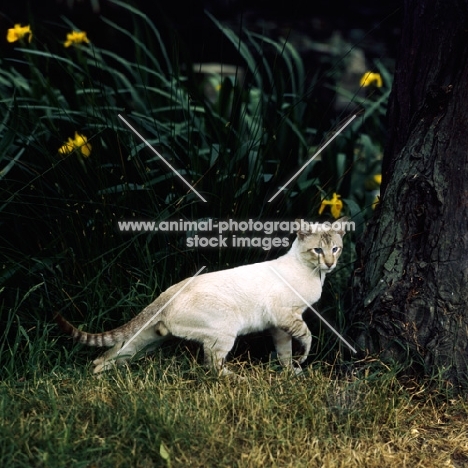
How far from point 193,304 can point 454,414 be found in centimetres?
131

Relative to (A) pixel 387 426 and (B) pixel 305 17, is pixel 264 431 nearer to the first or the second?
(A) pixel 387 426

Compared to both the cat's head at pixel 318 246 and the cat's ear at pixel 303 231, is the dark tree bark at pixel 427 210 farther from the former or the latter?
the cat's ear at pixel 303 231

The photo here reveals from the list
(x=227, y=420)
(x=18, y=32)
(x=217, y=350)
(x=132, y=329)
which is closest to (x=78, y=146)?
(x=132, y=329)

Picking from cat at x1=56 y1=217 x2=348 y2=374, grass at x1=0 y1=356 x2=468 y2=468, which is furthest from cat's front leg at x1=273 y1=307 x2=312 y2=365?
grass at x1=0 y1=356 x2=468 y2=468

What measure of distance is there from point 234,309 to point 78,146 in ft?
4.39

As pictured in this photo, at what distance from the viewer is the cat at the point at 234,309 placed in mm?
3932

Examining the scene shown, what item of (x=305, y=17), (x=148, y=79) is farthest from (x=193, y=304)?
(x=305, y=17)

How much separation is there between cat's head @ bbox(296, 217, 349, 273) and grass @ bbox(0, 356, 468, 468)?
1.73 ft

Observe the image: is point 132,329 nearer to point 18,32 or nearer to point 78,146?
point 78,146

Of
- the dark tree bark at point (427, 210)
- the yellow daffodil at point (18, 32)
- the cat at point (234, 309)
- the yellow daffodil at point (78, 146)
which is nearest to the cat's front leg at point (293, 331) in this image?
the cat at point (234, 309)

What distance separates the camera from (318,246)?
4.14 metres

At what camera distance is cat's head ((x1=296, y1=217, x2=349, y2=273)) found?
4133 mm

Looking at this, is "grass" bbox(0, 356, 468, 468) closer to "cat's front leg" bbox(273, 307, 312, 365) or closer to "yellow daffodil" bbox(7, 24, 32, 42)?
"cat's front leg" bbox(273, 307, 312, 365)

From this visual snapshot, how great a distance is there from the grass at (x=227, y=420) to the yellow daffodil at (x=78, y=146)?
4.01 ft
